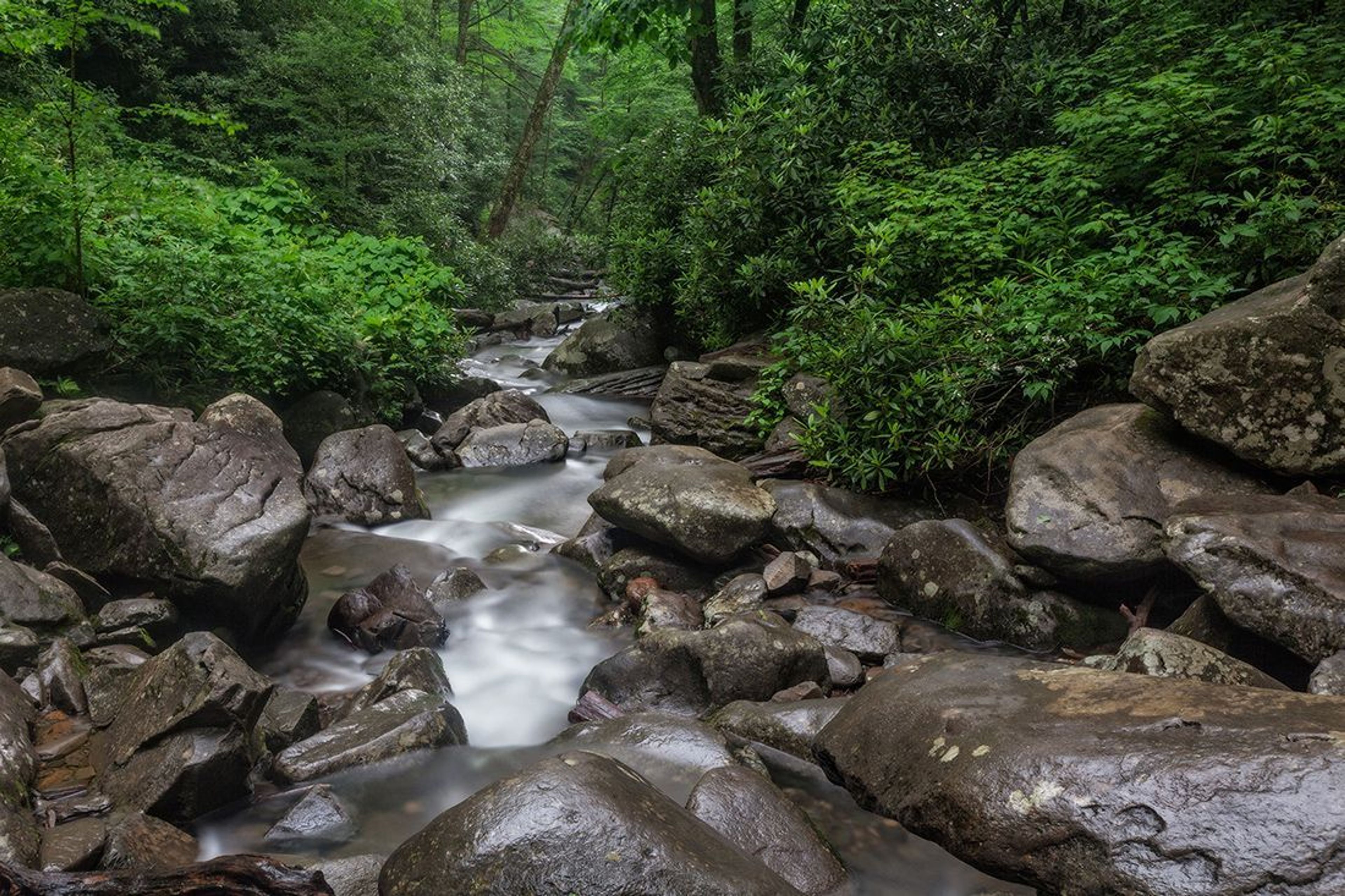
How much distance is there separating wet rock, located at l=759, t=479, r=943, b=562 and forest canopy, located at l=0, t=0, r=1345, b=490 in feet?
0.82

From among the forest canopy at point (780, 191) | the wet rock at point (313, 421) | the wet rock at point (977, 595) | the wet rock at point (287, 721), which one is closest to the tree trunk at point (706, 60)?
the forest canopy at point (780, 191)

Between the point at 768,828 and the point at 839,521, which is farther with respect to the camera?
the point at 839,521

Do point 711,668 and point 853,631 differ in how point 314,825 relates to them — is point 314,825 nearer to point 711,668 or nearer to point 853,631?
point 711,668

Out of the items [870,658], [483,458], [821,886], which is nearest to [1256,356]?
[870,658]

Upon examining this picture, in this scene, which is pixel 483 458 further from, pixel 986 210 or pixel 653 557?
pixel 986 210

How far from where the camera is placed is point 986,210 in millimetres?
8188

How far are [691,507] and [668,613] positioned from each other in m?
0.97

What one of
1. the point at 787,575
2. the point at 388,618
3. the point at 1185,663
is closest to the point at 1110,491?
the point at 1185,663

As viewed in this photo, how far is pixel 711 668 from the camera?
521 centimetres

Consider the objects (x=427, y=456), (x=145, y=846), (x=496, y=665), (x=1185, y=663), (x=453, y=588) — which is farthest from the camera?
(x=427, y=456)

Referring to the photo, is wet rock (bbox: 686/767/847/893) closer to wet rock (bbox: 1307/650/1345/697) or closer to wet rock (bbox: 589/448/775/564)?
wet rock (bbox: 1307/650/1345/697)

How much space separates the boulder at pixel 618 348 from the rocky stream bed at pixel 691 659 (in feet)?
19.0

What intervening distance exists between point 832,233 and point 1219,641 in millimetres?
6062

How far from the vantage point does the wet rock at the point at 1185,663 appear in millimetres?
4109
